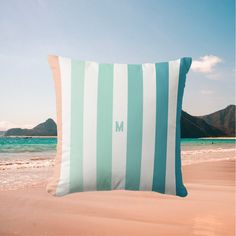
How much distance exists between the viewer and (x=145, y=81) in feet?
5.24

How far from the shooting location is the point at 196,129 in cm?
9344

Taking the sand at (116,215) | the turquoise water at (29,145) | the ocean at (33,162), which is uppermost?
the sand at (116,215)

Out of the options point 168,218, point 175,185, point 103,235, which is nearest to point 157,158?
point 175,185

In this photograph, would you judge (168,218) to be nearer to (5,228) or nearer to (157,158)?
(157,158)

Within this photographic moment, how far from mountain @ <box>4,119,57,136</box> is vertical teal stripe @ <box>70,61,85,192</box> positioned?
243 feet

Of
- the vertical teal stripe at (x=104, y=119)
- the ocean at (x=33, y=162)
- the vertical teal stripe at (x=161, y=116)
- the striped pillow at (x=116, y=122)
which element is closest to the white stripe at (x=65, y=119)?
the striped pillow at (x=116, y=122)

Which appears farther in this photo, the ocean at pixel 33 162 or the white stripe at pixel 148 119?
the ocean at pixel 33 162

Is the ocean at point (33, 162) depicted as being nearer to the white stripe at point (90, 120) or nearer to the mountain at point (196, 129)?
the white stripe at point (90, 120)

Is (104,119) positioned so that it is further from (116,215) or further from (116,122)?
(116,215)

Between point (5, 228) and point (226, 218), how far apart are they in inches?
63.8

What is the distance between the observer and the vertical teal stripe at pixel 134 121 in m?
1.57

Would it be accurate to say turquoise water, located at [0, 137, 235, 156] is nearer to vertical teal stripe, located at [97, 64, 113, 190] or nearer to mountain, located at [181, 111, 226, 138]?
vertical teal stripe, located at [97, 64, 113, 190]

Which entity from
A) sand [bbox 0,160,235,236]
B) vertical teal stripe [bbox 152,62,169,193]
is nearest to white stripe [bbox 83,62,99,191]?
vertical teal stripe [bbox 152,62,169,193]

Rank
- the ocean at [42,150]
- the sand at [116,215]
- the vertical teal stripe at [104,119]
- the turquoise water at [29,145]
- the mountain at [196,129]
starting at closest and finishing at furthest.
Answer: the vertical teal stripe at [104,119]
the sand at [116,215]
the ocean at [42,150]
the turquoise water at [29,145]
the mountain at [196,129]
